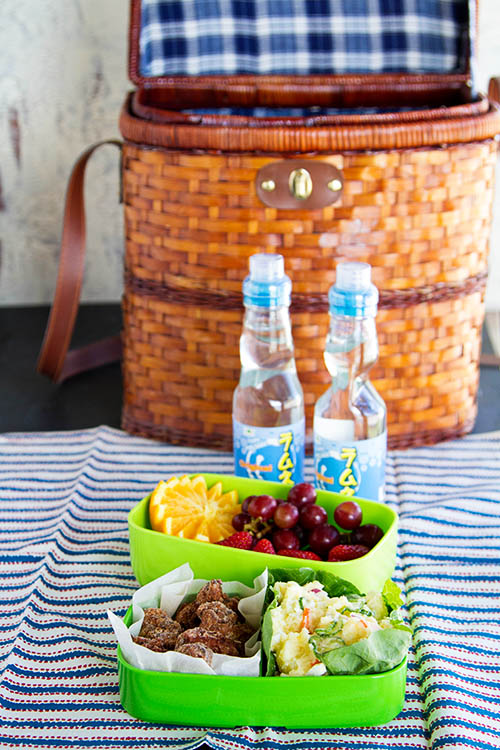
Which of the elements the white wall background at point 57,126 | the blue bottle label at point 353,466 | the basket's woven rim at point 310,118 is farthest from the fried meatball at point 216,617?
the white wall background at point 57,126

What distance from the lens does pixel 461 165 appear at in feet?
3.44

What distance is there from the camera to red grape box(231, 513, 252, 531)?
84cm

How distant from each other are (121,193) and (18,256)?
0.50m

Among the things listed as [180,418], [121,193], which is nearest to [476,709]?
[180,418]

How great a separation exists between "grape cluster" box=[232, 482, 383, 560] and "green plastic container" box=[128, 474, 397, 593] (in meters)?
0.02

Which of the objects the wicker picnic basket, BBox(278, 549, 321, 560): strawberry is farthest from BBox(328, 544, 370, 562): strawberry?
the wicker picnic basket

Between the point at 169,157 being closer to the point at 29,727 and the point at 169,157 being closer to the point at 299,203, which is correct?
the point at 299,203

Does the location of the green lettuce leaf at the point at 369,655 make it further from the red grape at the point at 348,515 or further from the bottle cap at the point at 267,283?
the bottle cap at the point at 267,283

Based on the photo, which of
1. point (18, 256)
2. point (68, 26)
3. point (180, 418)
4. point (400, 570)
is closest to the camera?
point (400, 570)

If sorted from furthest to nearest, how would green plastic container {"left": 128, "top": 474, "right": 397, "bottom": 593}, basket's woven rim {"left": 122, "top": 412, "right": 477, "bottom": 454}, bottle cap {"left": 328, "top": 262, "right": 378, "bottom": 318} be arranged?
basket's woven rim {"left": 122, "top": 412, "right": 477, "bottom": 454} < bottle cap {"left": 328, "top": 262, "right": 378, "bottom": 318} < green plastic container {"left": 128, "top": 474, "right": 397, "bottom": 593}

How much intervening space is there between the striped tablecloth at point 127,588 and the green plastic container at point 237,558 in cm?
6

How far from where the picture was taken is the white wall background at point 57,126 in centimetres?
147

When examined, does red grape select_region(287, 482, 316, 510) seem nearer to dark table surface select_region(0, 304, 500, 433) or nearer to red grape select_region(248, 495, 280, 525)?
red grape select_region(248, 495, 280, 525)

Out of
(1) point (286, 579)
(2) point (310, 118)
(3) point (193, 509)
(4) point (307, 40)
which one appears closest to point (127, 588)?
(3) point (193, 509)
